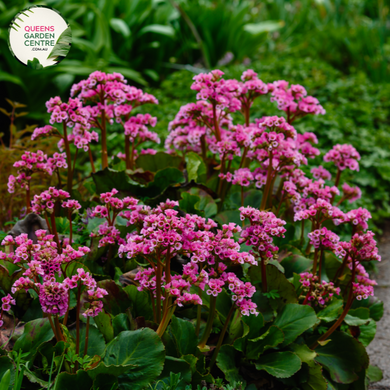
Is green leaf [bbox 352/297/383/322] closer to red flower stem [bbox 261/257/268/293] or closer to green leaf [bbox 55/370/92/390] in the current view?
red flower stem [bbox 261/257/268/293]

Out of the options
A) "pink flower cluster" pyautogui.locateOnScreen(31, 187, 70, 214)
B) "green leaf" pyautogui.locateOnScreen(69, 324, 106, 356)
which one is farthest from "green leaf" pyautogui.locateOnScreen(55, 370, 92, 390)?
"pink flower cluster" pyautogui.locateOnScreen(31, 187, 70, 214)

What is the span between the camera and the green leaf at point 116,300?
5.58 feet

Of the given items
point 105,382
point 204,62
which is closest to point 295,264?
point 105,382

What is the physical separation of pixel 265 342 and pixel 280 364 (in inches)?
3.8

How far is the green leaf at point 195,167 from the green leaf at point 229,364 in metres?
0.92

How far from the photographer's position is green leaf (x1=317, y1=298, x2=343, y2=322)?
6.08 ft

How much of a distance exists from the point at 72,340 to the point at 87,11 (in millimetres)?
5741

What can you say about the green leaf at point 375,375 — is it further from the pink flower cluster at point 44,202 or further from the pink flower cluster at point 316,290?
the pink flower cluster at point 44,202

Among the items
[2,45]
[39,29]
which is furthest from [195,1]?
[39,29]

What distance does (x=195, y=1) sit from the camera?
7.46 meters

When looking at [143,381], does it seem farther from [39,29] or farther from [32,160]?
[39,29]

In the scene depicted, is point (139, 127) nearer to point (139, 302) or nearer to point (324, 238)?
point (139, 302)

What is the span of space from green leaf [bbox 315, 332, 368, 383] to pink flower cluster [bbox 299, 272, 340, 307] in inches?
7.0

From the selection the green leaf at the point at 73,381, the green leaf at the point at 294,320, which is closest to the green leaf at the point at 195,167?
the green leaf at the point at 294,320
